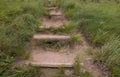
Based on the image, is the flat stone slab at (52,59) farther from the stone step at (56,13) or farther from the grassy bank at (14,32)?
the stone step at (56,13)

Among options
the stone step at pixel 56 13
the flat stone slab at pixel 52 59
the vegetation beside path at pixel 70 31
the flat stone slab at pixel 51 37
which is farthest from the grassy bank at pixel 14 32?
the stone step at pixel 56 13

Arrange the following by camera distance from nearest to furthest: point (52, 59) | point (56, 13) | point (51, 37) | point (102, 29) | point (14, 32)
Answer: point (52, 59), point (14, 32), point (51, 37), point (102, 29), point (56, 13)

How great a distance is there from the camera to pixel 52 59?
4.12m

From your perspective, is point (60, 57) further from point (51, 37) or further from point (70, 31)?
point (70, 31)

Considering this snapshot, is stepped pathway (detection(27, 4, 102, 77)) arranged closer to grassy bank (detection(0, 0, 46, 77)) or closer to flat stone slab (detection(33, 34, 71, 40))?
flat stone slab (detection(33, 34, 71, 40))

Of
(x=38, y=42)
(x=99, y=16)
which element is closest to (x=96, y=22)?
(x=99, y=16)

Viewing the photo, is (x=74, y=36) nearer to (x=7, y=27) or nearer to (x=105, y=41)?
(x=105, y=41)

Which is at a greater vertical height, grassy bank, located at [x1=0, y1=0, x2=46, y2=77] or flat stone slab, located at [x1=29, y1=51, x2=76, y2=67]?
grassy bank, located at [x1=0, y1=0, x2=46, y2=77]

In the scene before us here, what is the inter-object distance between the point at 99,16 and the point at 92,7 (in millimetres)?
646

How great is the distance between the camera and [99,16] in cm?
552

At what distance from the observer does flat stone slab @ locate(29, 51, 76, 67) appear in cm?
383

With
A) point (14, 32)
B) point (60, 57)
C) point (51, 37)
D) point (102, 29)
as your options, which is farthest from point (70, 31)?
point (14, 32)

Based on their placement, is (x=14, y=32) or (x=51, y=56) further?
(x=14, y=32)

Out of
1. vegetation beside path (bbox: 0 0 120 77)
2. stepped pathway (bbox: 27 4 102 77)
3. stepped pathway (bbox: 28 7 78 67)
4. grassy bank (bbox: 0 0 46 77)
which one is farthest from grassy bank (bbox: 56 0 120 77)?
grassy bank (bbox: 0 0 46 77)
